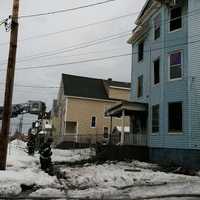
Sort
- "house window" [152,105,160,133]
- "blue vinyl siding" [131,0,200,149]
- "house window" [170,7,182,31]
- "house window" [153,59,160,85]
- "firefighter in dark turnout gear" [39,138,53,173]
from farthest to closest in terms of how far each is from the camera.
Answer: "house window" [153,59,160,85], "house window" [152,105,160,133], "house window" [170,7,182,31], "blue vinyl siding" [131,0,200,149], "firefighter in dark turnout gear" [39,138,53,173]

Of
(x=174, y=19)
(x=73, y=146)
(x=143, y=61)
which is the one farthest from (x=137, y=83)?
(x=73, y=146)

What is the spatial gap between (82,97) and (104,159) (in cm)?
2395

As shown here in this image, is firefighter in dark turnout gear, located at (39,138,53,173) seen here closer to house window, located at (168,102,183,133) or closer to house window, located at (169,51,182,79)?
house window, located at (168,102,183,133)

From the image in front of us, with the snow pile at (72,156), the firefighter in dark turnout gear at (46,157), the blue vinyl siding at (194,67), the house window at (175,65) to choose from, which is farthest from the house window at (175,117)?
the firefighter in dark turnout gear at (46,157)

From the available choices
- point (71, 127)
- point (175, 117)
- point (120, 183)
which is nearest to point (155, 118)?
point (175, 117)

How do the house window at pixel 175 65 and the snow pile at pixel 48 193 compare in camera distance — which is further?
the house window at pixel 175 65

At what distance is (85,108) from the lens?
47.4 meters

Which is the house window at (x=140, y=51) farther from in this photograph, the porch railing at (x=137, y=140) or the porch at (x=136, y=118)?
the porch railing at (x=137, y=140)

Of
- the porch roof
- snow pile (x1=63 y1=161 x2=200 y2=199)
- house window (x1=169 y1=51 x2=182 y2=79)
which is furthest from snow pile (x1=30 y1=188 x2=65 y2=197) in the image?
the porch roof

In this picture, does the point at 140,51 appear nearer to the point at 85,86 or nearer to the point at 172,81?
the point at 172,81

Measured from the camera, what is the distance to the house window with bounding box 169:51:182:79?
23.2 meters

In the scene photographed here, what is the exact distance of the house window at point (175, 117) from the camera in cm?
2272

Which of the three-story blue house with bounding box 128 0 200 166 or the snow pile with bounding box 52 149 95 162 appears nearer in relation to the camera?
the three-story blue house with bounding box 128 0 200 166

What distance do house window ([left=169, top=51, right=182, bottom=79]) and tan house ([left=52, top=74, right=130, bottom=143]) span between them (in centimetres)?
2028
